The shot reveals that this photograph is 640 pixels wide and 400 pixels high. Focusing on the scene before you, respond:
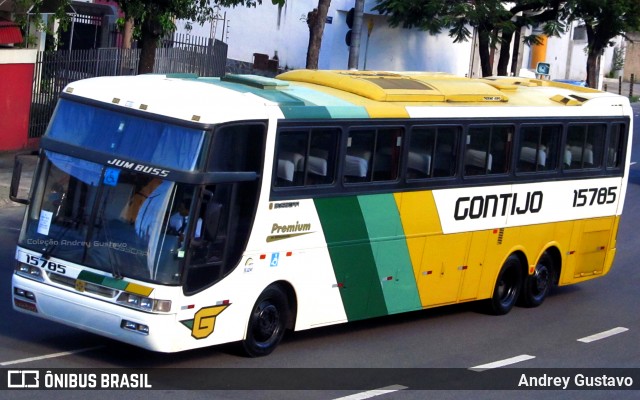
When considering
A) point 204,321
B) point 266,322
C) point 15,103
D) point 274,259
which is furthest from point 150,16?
point 204,321

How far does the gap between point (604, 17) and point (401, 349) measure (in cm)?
2835

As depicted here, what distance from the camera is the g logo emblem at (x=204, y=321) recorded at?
953cm

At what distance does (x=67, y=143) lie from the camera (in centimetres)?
997

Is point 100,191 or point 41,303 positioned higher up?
point 100,191

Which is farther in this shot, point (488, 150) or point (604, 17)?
point (604, 17)

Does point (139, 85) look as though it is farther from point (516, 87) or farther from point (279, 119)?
point (516, 87)

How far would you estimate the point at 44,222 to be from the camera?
9938 millimetres

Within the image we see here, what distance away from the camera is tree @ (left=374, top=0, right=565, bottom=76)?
33.9 m

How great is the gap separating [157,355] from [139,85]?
264 cm

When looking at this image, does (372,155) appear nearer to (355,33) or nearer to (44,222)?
(44,222)

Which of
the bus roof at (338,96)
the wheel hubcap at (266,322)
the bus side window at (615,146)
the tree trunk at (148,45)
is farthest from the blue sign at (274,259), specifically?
the tree trunk at (148,45)

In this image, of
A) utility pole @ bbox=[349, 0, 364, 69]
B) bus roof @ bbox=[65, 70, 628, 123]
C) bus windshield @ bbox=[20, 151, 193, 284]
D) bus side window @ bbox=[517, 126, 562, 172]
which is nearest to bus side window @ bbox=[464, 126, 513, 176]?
bus roof @ bbox=[65, 70, 628, 123]

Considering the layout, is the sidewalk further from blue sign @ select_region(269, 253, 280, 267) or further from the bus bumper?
the bus bumper

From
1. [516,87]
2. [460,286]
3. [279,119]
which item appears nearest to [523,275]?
[460,286]
